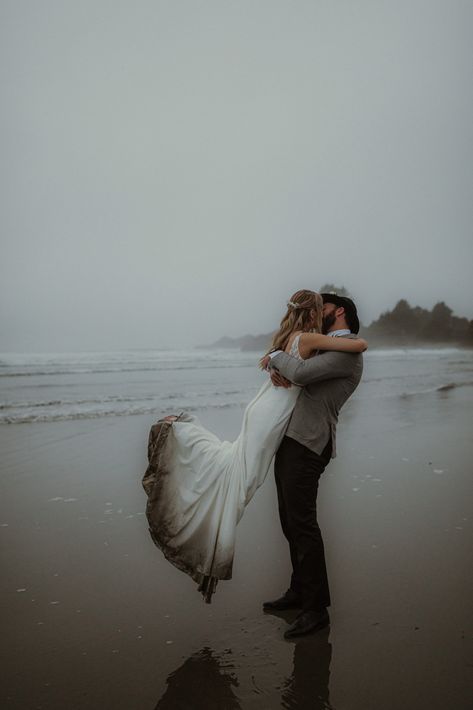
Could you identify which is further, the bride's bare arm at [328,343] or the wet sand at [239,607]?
the bride's bare arm at [328,343]

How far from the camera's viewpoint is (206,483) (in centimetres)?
311

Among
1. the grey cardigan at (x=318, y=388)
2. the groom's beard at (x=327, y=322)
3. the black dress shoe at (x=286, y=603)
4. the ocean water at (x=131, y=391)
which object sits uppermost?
the groom's beard at (x=327, y=322)

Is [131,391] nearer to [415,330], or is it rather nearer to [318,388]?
[318,388]

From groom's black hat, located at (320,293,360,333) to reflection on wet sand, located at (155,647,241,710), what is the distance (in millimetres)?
1947

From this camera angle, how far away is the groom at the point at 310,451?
9.99 ft

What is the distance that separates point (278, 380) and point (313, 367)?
0.82 feet

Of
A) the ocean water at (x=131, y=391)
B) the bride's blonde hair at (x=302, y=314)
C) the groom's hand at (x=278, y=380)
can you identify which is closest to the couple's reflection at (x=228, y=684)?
the groom's hand at (x=278, y=380)

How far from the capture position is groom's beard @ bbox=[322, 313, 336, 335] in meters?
3.26

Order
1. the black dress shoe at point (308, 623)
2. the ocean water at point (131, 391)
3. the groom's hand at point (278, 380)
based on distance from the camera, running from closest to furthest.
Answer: the black dress shoe at point (308, 623)
the groom's hand at point (278, 380)
the ocean water at point (131, 391)

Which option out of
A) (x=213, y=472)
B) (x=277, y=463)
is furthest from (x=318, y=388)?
(x=213, y=472)

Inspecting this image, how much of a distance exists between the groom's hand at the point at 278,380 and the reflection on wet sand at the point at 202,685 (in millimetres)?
1460

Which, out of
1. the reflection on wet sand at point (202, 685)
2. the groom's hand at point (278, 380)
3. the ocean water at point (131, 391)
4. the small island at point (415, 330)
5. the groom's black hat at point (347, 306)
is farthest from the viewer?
the small island at point (415, 330)

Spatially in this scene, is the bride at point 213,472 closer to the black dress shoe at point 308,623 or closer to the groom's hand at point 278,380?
the groom's hand at point 278,380

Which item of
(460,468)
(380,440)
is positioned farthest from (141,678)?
(380,440)
